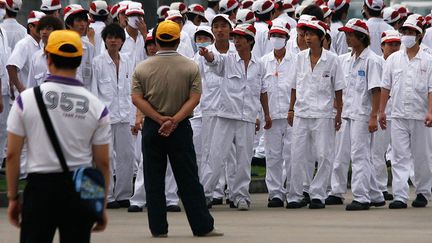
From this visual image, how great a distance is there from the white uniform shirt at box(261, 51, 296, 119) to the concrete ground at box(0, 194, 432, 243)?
4.93ft

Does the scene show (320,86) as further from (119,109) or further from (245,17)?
(245,17)

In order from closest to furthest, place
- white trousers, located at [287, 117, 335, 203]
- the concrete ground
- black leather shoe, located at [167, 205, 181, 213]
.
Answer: the concrete ground
black leather shoe, located at [167, 205, 181, 213]
white trousers, located at [287, 117, 335, 203]

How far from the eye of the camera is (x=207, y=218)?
13.9 m

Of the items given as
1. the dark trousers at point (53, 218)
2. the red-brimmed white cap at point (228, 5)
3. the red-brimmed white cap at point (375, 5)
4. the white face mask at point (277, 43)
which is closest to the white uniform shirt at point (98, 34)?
the white face mask at point (277, 43)

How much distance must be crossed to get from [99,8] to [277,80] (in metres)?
3.58

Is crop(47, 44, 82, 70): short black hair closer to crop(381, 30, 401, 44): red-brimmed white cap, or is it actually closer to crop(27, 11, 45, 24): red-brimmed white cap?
crop(27, 11, 45, 24): red-brimmed white cap

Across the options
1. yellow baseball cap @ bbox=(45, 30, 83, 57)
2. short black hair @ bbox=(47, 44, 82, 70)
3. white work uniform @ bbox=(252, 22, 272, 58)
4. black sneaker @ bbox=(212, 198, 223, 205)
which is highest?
yellow baseball cap @ bbox=(45, 30, 83, 57)

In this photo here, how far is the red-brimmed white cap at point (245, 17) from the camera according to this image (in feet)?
71.6

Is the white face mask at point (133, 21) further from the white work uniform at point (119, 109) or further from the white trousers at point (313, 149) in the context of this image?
the white trousers at point (313, 149)

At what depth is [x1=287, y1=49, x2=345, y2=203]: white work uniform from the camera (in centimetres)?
1727

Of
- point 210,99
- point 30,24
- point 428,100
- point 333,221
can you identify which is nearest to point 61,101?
point 333,221

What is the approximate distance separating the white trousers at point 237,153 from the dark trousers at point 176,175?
122 inches

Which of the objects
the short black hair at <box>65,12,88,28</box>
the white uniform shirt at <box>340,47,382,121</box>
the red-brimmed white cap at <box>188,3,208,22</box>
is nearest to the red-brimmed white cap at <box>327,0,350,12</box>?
the red-brimmed white cap at <box>188,3,208,22</box>

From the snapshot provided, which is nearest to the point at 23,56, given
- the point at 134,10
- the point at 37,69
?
the point at 37,69
